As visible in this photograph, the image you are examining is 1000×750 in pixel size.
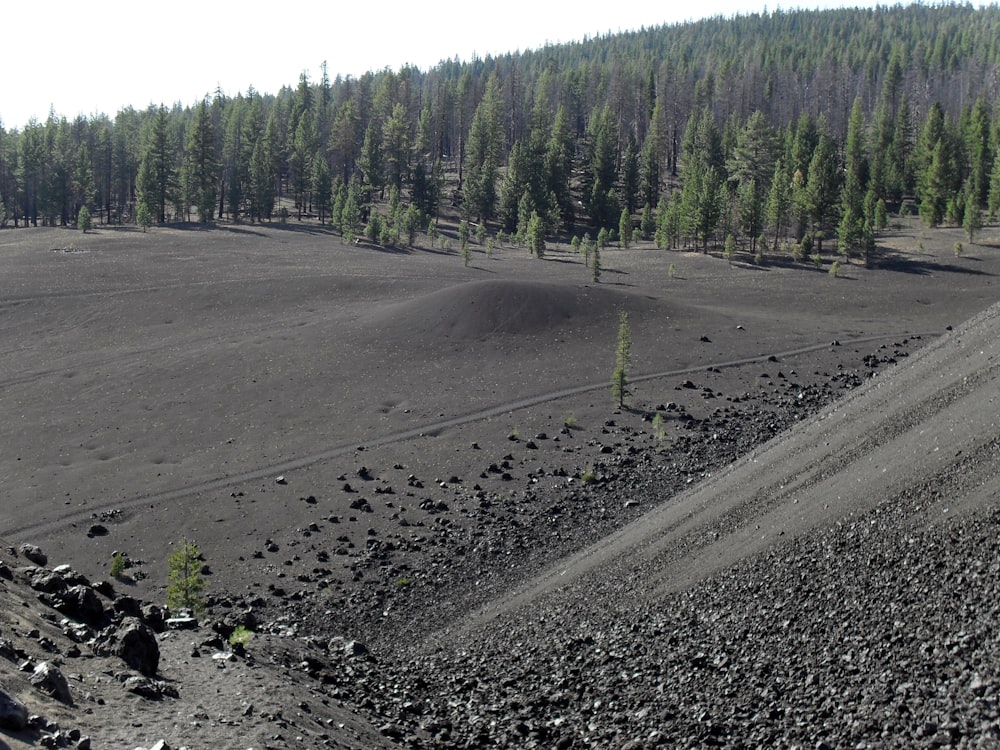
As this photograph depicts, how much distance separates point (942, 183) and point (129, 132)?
10738cm

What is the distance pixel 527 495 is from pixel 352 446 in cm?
967

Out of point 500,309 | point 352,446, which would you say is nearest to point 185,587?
point 352,446

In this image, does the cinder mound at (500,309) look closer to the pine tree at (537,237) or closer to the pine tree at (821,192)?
the pine tree at (537,237)

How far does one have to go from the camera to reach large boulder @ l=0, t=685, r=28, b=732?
12.8 meters

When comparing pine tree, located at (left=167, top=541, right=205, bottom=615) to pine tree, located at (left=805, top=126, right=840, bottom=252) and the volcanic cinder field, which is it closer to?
the volcanic cinder field

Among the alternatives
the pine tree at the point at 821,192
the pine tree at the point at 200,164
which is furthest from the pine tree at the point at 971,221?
the pine tree at the point at 200,164

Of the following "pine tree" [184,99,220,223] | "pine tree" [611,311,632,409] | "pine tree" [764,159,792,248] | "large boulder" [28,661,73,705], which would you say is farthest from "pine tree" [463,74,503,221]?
"large boulder" [28,661,73,705]

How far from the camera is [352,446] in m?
44.9

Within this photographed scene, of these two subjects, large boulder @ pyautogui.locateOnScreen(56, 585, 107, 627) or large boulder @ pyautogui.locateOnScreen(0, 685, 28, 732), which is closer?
large boulder @ pyautogui.locateOnScreen(0, 685, 28, 732)

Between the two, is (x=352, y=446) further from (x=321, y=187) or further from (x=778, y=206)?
(x=321, y=187)

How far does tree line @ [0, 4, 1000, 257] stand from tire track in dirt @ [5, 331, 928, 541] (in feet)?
121

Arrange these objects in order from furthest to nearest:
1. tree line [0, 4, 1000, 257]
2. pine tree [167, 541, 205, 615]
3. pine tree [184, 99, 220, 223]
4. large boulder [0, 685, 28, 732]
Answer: pine tree [184, 99, 220, 223], tree line [0, 4, 1000, 257], pine tree [167, 541, 205, 615], large boulder [0, 685, 28, 732]

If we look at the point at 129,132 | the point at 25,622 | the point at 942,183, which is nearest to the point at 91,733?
the point at 25,622

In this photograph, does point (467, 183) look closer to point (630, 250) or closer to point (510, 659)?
point (630, 250)
